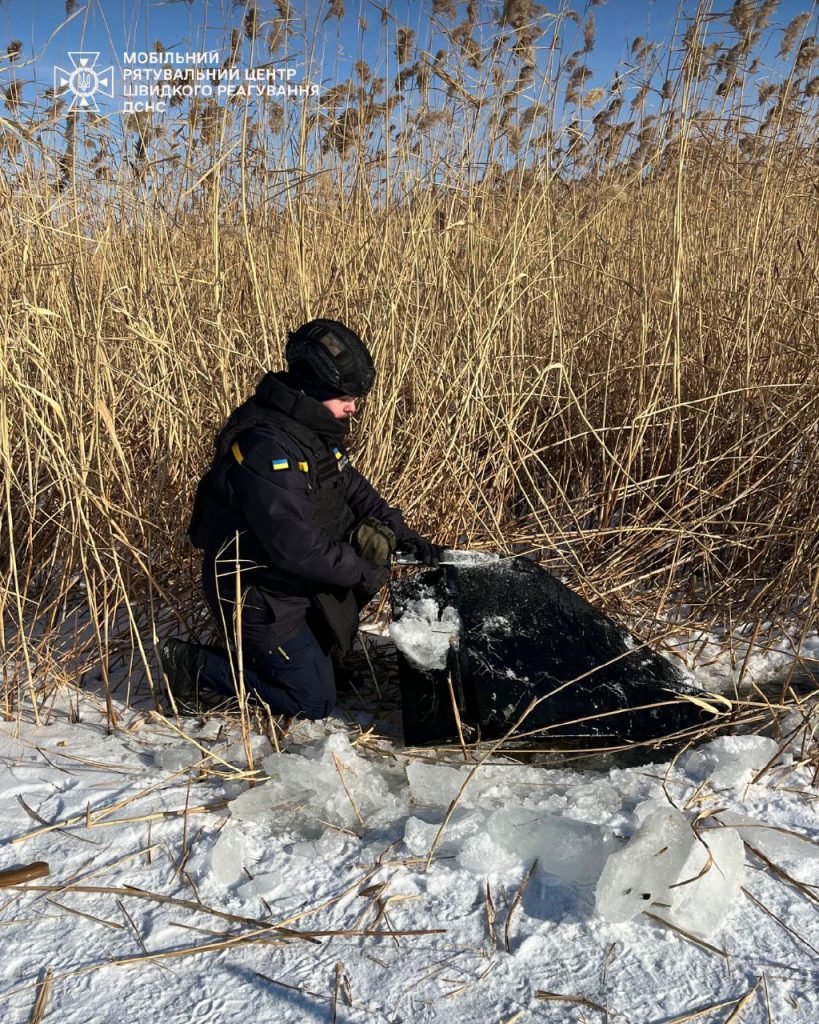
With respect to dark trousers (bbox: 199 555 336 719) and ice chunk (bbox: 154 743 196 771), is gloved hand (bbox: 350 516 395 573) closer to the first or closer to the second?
dark trousers (bbox: 199 555 336 719)

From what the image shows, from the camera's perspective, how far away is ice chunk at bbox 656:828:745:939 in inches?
54.1

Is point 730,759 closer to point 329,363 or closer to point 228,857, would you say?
point 228,857

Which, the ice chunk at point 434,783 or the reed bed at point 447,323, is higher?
the reed bed at point 447,323

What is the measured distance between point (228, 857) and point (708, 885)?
89 centimetres

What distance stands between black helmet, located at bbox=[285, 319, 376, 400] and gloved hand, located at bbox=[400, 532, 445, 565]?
1.66ft

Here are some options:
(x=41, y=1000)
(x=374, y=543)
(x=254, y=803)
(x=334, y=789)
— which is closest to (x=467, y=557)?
(x=374, y=543)

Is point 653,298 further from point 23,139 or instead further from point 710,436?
point 23,139

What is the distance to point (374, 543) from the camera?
2.16 meters

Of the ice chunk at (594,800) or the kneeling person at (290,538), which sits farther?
the kneeling person at (290,538)

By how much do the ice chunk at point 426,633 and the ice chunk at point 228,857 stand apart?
0.64 m

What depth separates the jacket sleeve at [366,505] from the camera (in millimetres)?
2354

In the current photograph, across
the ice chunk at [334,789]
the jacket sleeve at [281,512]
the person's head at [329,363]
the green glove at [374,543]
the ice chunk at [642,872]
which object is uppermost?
the person's head at [329,363]

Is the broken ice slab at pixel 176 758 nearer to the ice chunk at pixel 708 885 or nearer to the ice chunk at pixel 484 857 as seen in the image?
the ice chunk at pixel 484 857

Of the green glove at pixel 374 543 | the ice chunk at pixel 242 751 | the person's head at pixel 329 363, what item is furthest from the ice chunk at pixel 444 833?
the person's head at pixel 329 363
